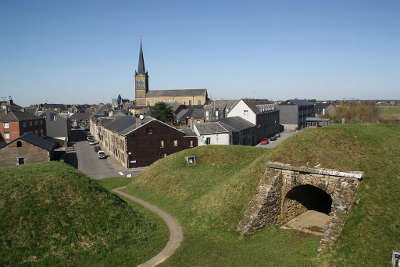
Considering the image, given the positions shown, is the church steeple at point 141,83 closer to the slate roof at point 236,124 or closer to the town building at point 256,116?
the town building at point 256,116

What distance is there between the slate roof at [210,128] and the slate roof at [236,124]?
1.75 meters

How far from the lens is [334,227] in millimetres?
16469

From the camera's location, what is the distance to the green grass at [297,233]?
15.5m

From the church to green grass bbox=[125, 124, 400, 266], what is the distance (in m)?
117

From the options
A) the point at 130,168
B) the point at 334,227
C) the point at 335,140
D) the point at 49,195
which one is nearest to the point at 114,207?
the point at 49,195

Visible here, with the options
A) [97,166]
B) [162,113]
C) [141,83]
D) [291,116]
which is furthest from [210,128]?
[141,83]

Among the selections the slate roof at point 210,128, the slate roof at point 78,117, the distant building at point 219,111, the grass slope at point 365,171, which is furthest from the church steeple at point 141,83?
the grass slope at point 365,171

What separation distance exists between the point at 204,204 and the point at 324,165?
32.6 feet

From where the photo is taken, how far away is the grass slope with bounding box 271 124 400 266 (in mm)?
15062

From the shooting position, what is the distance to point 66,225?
18891mm

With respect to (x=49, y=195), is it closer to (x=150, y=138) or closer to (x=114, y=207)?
(x=114, y=207)

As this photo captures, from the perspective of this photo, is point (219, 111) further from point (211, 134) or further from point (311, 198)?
point (311, 198)

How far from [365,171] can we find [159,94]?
453 ft

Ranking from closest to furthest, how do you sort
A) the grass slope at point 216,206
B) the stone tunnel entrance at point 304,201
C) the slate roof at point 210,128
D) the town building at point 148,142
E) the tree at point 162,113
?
A: the grass slope at point 216,206 < the stone tunnel entrance at point 304,201 < the town building at point 148,142 < the slate roof at point 210,128 < the tree at point 162,113
